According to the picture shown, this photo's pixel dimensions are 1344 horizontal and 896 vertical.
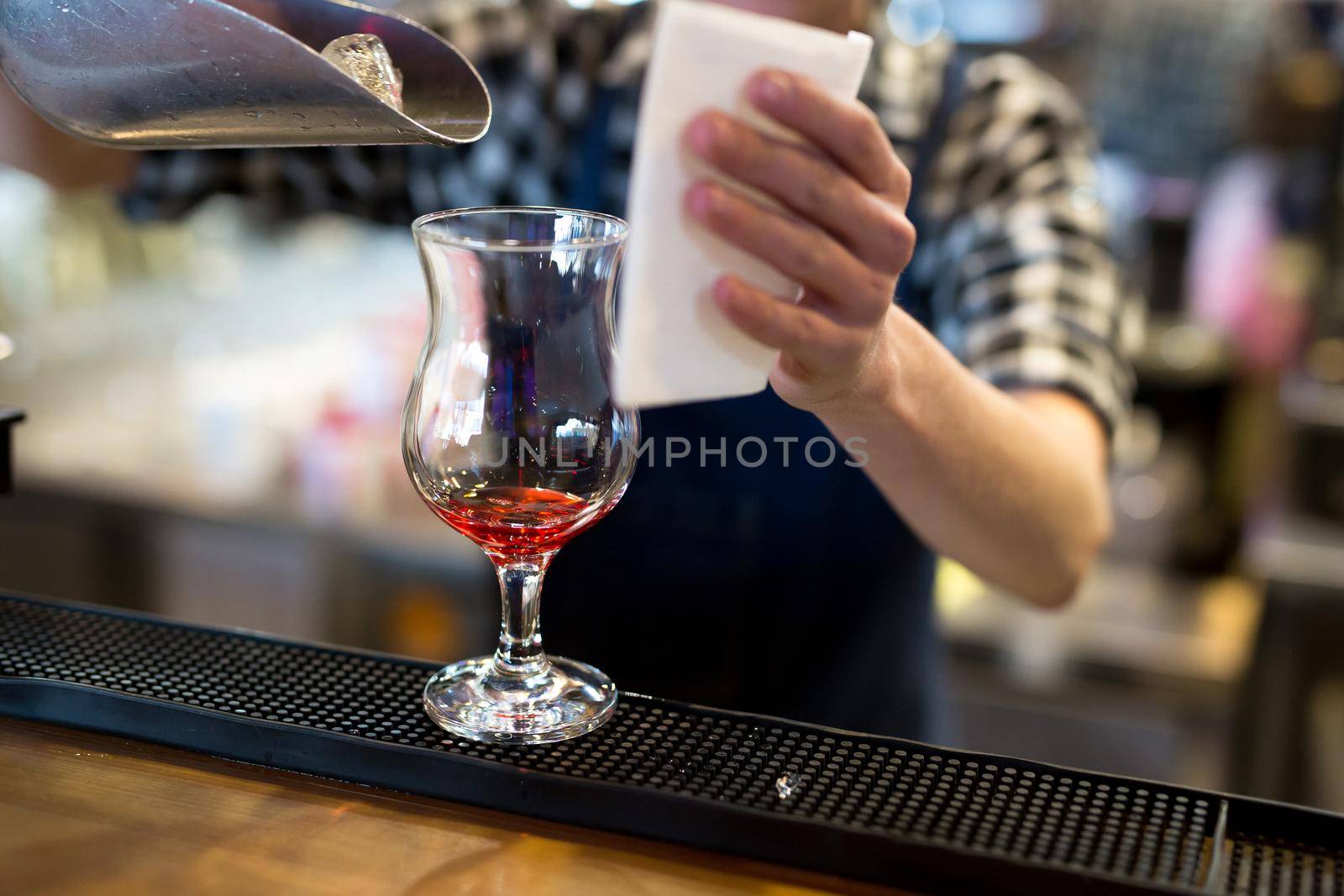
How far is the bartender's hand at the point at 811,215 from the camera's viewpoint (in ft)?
1.78

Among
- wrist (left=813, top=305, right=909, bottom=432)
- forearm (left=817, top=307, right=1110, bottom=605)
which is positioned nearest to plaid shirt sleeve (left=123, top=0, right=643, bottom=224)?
forearm (left=817, top=307, right=1110, bottom=605)

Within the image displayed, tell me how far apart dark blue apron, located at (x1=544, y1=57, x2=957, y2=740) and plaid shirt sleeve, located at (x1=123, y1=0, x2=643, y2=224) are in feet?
0.29

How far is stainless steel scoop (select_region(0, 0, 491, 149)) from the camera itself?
60 centimetres

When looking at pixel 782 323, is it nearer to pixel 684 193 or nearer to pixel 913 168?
pixel 684 193

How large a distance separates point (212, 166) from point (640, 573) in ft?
2.46

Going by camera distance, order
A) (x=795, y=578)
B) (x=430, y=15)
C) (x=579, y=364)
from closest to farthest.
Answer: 1. (x=579, y=364)
2. (x=795, y=578)
3. (x=430, y=15)

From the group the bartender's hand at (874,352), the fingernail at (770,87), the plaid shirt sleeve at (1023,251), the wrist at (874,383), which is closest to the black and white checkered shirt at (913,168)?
the plaid shirt sleeve at (1023,251)

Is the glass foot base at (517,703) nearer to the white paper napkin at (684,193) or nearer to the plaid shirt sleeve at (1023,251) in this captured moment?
the white paper napkin at (684,193)

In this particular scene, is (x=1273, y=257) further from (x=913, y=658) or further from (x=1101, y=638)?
(x=913, y=658)

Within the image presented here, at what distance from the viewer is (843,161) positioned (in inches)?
22.7

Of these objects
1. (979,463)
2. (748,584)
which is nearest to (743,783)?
(979,463)

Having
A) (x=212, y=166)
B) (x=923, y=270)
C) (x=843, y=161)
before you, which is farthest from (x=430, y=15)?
Result: (x=843, y=161)

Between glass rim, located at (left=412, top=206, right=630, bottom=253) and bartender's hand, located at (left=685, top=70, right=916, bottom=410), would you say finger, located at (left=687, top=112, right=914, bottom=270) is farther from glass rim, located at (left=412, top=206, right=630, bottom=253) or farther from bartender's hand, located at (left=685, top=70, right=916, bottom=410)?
glass rim, located at (left=412, top=206, right=630, bottom=253)

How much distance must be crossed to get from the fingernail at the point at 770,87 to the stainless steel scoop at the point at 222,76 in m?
0.17
